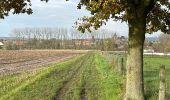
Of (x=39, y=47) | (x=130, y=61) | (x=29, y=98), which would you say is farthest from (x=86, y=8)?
(x=39, y=47)

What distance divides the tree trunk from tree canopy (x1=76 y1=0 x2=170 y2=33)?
0.33 meters

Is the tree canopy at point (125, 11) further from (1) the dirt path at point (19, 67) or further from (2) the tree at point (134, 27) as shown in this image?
(1) the dirt path at point (19, 67)

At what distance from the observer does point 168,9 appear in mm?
16359

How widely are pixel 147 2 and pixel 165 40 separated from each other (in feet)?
423

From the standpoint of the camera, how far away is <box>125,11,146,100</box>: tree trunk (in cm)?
1503

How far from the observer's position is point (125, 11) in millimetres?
15703

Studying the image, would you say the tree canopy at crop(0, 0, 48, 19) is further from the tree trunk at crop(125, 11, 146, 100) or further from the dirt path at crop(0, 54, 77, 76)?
the dirt path at crop(0, 54, 77, 76)

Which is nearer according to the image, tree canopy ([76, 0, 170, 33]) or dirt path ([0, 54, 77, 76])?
tree canopy ([76, 0, 170, 33])

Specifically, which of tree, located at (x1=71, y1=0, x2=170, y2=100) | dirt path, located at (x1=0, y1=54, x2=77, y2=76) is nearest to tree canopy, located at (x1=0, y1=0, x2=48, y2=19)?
tree, located at (x1=71, y1=0, x2=170, y2=100)

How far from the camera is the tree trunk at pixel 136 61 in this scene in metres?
15.0

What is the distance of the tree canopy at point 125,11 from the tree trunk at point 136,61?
328 mm

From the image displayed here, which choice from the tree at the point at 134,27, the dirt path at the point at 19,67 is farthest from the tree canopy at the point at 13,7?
the dirt path at the point at 19,67

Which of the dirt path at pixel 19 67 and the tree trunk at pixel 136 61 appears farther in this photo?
the dirt path at pixel 19 67

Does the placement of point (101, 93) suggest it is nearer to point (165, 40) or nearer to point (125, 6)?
point (125, 6)
